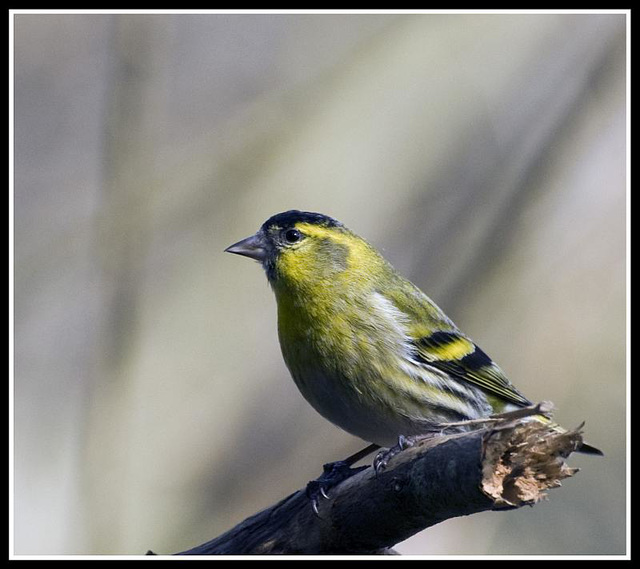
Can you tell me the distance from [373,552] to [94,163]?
188 inches

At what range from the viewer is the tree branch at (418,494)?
348 centimetres

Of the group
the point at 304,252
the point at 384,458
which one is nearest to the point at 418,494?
the point at 384,458

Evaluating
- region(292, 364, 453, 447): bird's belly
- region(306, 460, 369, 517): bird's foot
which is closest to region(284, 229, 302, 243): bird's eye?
region(292, 364, 453, 447): bird's belly

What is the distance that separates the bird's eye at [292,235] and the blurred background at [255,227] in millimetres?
1662

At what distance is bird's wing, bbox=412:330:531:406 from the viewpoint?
212 inches

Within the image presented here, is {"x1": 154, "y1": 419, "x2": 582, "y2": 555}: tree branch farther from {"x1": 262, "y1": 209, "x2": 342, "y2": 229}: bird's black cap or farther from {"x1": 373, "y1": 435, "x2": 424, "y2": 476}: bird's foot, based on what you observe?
{"x1": 262, "y1": 209, "x2": 342, "y2": 229}: bird's black cap

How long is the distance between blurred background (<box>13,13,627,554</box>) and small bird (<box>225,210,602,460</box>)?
151 centimetres

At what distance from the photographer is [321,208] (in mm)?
7879

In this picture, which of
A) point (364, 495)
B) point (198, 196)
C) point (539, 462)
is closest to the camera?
point (539, 462)

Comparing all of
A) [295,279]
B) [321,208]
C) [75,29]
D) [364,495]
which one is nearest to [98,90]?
[75,29]

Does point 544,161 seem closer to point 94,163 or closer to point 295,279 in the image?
point 295,279

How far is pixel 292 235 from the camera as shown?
565 centimetres

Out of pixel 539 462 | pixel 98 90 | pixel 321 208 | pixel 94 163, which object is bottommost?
pixel 539 462

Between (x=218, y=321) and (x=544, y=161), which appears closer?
(x=544, y=161)
